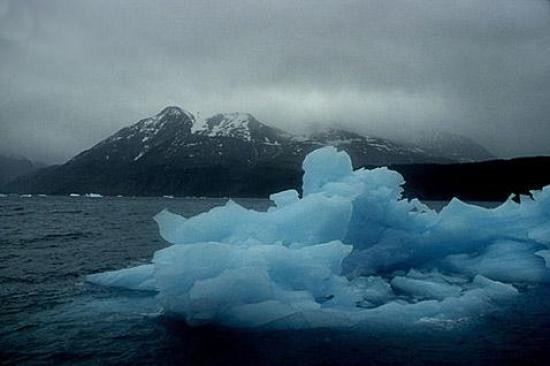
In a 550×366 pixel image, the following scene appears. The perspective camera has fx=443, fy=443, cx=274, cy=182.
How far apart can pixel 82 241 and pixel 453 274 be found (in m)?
19.5

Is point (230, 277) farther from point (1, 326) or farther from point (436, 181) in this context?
point (436, 181)

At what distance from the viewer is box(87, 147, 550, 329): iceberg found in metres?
9.05

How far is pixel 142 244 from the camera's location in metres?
25.1

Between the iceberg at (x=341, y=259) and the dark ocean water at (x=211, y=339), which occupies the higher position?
the iceberg at (x=341, y=259)

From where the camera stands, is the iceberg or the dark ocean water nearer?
the dark ocean water

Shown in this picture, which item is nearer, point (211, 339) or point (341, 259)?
point (211, 339)

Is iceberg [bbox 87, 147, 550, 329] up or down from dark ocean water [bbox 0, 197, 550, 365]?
up

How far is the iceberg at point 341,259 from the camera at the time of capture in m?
9.05

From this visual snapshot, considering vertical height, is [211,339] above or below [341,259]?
below

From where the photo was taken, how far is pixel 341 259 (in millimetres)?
10539

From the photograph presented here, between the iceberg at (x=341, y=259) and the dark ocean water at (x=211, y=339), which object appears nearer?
the dark ocean water at (x=211, y=339)

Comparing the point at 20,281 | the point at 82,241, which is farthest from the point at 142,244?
the point at 20,281

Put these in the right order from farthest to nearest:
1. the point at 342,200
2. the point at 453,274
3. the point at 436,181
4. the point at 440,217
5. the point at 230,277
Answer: the point at 436,181, the point at 440,217, the point at 453,274, the point at 342,200, the point at 230,277

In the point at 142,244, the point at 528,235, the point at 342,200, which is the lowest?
the point at 142,244
